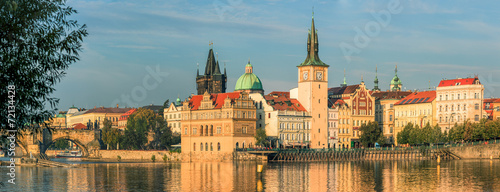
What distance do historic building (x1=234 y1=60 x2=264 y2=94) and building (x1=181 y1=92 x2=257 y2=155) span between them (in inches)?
895

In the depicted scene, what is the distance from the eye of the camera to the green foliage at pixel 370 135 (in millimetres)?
160250

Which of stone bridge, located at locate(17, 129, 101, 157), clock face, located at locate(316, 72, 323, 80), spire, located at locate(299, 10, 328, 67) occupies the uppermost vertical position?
spire, located at locate(299, 10, 328, 67)

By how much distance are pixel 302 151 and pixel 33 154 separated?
2148 inches

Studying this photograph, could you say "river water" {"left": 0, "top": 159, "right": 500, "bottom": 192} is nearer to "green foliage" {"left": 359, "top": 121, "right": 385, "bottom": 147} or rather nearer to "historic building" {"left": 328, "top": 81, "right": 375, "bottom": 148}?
"green foliage" {"left": 359, "top": 121, "right": 385, "bottom": 147}

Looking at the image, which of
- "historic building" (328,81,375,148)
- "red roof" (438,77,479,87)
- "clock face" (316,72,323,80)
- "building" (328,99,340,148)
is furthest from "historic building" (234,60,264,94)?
"red roof" (438,77,479,87)

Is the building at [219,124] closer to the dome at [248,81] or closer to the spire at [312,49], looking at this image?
the spire at [312,49]

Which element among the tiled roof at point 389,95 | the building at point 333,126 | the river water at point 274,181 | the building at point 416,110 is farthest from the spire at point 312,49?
the river water at point 274,181

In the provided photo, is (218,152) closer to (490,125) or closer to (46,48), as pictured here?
(490,125)

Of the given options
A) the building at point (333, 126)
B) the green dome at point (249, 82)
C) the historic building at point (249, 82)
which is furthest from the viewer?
the green dome at point (249, 82)

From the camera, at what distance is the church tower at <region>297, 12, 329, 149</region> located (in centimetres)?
15738

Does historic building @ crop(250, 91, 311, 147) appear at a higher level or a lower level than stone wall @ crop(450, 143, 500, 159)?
higher

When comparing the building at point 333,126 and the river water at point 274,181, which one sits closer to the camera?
the river water at point 274,181

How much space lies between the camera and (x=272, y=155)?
449ft

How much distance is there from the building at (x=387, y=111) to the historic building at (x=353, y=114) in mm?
4960
